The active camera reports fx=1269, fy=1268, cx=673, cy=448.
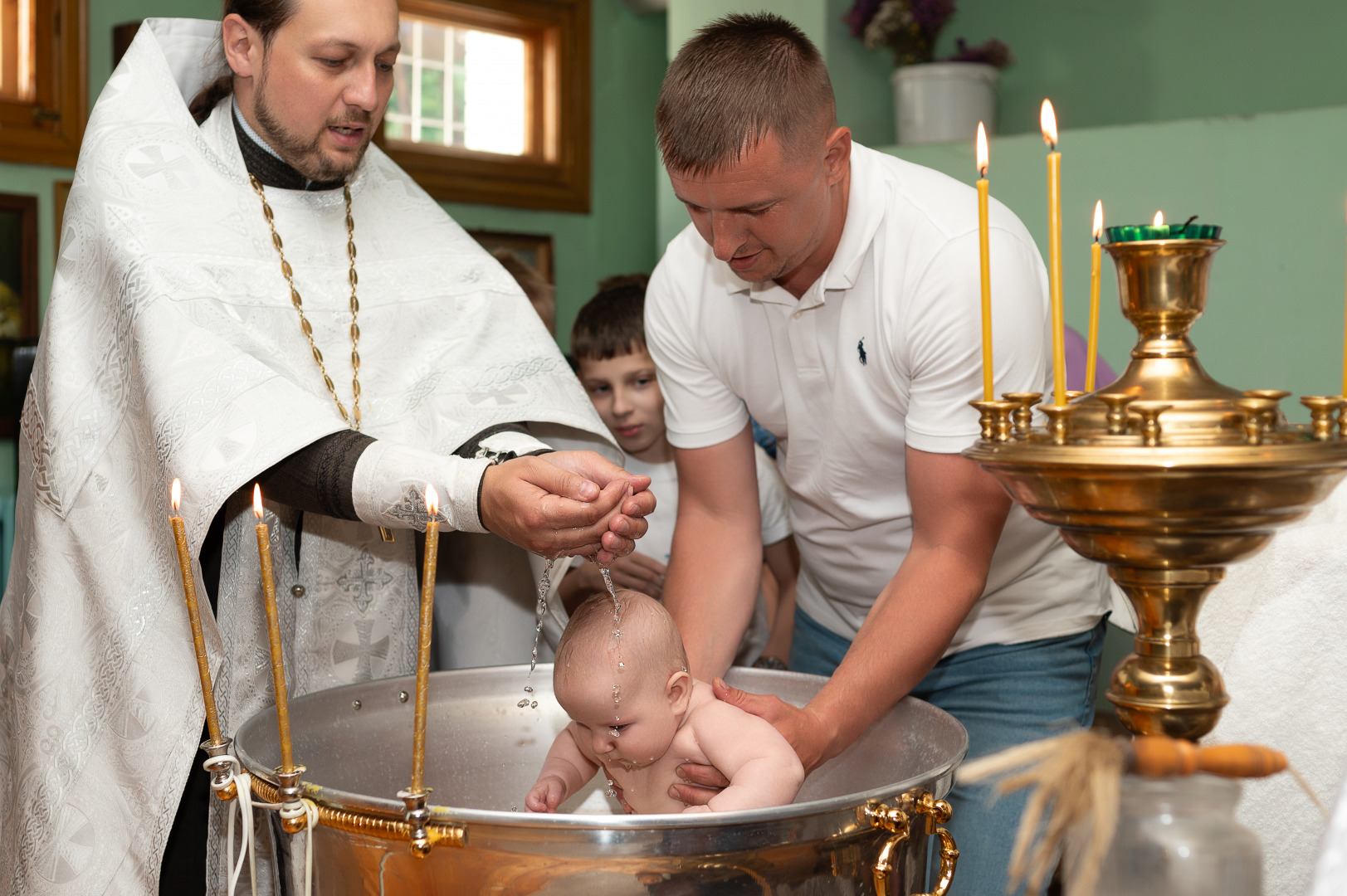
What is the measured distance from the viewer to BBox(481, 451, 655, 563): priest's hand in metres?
1.28

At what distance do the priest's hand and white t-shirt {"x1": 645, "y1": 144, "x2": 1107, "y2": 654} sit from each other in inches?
14.4

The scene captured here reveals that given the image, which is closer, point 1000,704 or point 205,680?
point 205,680

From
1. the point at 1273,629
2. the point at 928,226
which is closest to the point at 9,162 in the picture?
the point at 928,226

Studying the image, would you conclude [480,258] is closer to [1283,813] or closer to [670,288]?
[670,288]

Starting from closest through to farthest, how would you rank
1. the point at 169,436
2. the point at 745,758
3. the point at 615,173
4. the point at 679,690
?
the point at 745,758, the point at 679,690, the point at 169,436, the point at 615,173

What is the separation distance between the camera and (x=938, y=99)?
360cm

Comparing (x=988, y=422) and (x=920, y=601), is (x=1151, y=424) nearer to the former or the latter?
(x=988, y=422)

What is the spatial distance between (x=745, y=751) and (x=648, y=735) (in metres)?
0.11

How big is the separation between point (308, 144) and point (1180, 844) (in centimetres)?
141

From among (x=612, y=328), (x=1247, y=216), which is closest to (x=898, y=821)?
(x=612, y=328)

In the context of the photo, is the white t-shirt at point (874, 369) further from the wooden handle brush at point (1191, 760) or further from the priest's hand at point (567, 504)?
the wooden handle brush at point (1191, 760)

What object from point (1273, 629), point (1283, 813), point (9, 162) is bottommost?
point (1283, 813)

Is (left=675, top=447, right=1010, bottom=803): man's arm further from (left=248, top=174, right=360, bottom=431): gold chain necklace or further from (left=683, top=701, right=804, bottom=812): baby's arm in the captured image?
(left=248, top=174, right=360, bottom=431): gold chain necklace

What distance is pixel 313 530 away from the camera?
5.21 feet
